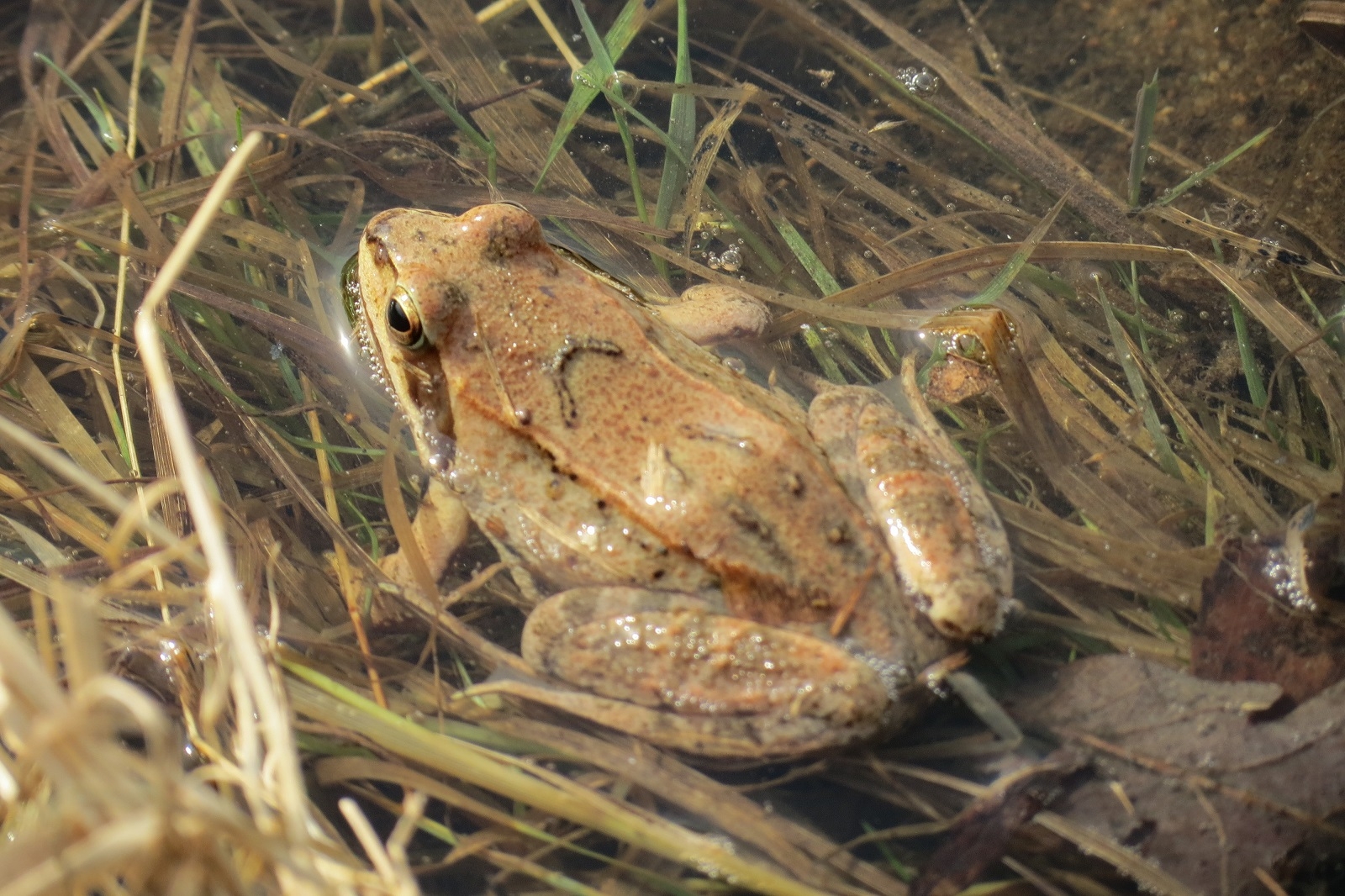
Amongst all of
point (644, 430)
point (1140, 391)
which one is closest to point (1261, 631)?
point (1140, 391)

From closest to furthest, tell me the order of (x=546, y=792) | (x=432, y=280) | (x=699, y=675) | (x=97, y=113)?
(x=699, y=675)
(x=546, y=792)
(x=432, y=280)
(x=97, y=113)

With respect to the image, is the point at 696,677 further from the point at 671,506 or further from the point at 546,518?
the point at 546,518

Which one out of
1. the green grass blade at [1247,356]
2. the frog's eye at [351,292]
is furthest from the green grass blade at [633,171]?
the green grass blade at [1247,356]

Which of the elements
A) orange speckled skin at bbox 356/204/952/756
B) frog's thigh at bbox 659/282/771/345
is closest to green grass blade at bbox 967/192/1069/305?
frog's thigh at bbox 659/282/771/345

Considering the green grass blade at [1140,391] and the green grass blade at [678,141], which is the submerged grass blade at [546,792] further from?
the green grass blade at [678,141]

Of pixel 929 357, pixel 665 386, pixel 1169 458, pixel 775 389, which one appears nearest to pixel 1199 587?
pixel 1169 458
